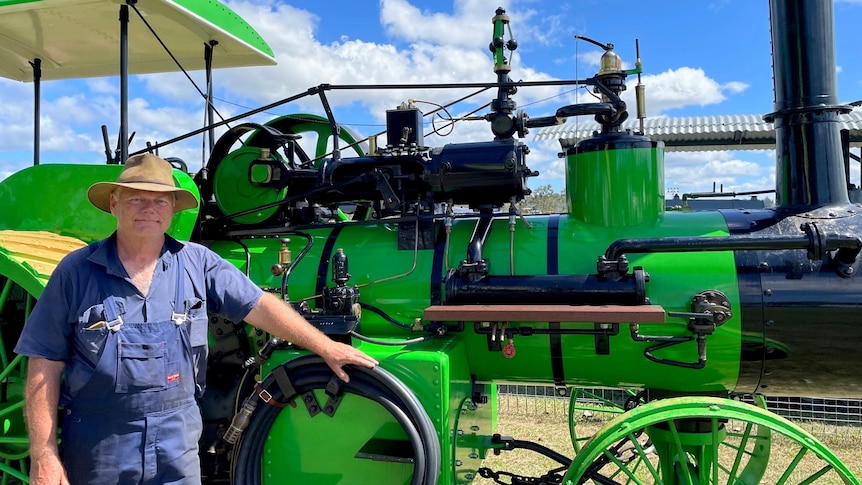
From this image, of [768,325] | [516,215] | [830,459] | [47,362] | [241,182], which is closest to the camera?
[47,362]

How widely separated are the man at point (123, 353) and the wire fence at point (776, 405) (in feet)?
10.8

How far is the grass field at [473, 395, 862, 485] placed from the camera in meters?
4.48

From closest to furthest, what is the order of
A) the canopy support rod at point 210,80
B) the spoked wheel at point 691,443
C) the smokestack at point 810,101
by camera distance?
the spoked wheel at point 691,443 → the smokestack at point 810,101 → the canopy support rod at point 210,80

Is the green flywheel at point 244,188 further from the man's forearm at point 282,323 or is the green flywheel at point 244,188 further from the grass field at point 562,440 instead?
the grass field at point 562,440

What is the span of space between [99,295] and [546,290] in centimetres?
Result: 172

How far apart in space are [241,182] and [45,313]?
1.58 m

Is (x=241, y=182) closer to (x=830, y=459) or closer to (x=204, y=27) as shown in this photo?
(x=204, y=27)

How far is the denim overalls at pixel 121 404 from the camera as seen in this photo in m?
2.05

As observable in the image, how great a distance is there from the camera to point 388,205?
3.09 metres

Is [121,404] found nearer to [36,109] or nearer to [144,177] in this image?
[144,177]

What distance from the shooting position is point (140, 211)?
7.20ft

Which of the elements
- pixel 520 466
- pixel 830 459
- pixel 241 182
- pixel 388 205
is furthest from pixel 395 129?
pixel 520 466

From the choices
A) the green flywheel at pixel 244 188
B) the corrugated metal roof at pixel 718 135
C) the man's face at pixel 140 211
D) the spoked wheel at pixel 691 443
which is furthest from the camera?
the corrugated metal roof at pixel 718 135

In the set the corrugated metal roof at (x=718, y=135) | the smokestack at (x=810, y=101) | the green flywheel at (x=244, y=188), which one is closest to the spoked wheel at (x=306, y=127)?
the green flywheel at (x=244, y=188)
